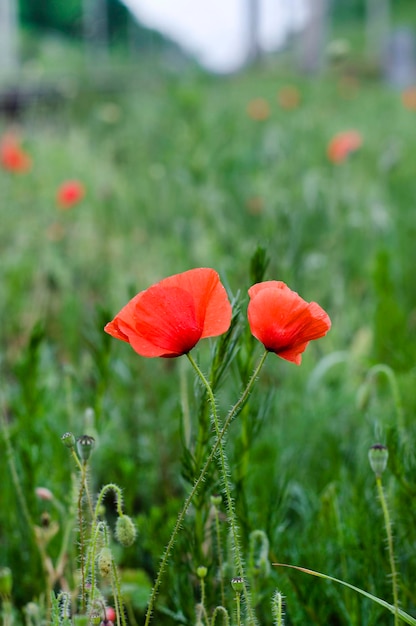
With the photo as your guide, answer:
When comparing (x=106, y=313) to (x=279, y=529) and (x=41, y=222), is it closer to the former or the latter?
(x=279, y=529)

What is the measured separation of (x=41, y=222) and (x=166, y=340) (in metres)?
2.87

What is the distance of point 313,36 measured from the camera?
1389 centimetres

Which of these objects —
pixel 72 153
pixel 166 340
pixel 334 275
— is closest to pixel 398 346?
pixel 334 275

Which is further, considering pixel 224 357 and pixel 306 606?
pixel 306 606

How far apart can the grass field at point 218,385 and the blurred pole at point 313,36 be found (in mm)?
9174

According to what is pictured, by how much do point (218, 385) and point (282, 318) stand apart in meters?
0.26

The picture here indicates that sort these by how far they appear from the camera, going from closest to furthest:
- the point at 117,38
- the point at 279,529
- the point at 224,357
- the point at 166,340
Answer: the point at 166,340, the point at 224,357, the point at 279,529, the point at 117,38

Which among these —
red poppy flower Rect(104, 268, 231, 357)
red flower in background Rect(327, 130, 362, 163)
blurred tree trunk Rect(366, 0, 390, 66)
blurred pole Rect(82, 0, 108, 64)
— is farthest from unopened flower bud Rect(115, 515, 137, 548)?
blurred tree trunk Rect(366, 0, 390, 66)

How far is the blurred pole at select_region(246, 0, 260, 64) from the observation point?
1678 centimetres

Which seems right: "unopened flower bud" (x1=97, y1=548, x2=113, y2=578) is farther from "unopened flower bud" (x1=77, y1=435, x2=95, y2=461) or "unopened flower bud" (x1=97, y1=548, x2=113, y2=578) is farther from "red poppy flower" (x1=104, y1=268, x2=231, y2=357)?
"red poppy flower" (x1=104, y1=268, x2=231, y2=357)

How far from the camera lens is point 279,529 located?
1.25 m

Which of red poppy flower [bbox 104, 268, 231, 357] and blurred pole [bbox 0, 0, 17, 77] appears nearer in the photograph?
red poppy flower [bbox 104, 268, 231, 357]

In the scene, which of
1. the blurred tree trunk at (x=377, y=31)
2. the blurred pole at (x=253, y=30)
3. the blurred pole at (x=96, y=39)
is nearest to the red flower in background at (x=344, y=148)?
the blurred pole at (x=253, y=30)

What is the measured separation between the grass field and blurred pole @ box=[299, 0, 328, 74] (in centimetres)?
917
